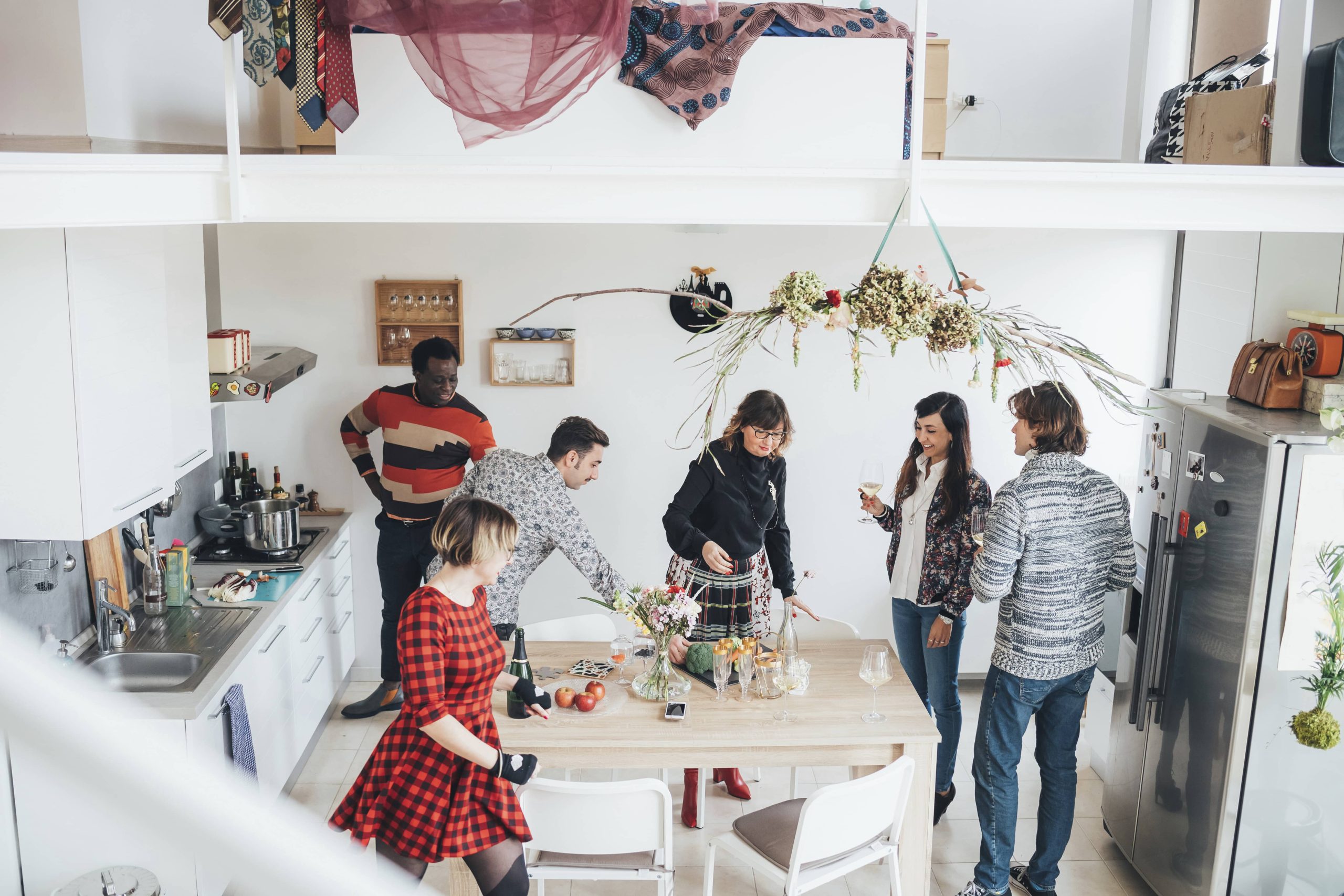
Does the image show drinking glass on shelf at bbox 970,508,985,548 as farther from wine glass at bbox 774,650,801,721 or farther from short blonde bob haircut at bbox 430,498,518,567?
short blonde bob haircut at bbox 430,498,518,567

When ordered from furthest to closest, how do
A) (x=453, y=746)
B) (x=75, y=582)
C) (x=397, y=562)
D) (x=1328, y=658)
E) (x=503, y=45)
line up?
(x=397, y=562) < (x=75, y=582) < (x=1328, y=658) < (x=453, y=746) < (x=503, y=45)

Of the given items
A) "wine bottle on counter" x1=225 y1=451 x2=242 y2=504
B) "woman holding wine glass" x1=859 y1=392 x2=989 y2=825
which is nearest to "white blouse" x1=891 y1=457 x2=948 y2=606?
"woman holding wine glass" x1=859 y1=392 x2=989 y2=825

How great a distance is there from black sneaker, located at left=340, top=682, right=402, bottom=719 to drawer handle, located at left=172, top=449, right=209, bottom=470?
5.03ft

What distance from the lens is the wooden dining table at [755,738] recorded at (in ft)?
10.1

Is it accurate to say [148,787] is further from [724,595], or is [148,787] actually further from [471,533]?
[724,595]

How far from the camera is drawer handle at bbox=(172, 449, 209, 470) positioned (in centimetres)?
371

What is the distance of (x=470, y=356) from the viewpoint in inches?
196

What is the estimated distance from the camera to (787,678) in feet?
10.8

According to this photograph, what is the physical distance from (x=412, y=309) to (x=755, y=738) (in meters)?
2.74

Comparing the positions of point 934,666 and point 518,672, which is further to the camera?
point 934,666

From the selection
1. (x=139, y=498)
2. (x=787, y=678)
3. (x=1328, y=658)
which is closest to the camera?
(x=1328, y=658)

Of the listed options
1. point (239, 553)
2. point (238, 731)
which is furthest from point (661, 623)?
point (239, 553)

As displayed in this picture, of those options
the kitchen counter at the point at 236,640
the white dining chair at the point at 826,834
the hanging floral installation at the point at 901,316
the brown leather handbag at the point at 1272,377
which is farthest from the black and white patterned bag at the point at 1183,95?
the kitchen counter at the point at 236,640

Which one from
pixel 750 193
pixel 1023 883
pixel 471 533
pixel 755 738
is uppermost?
pixel 750 193
